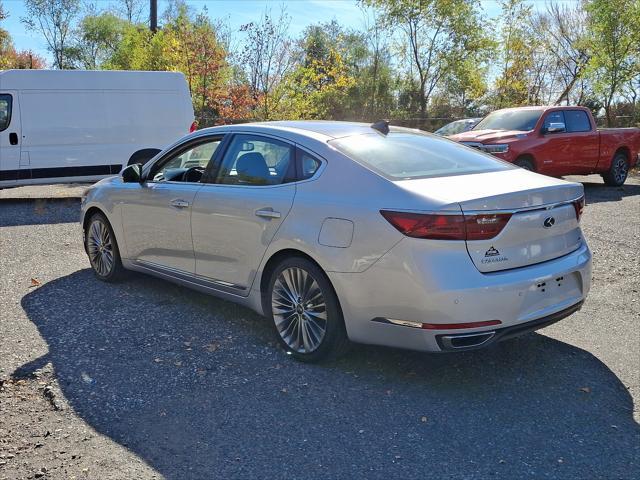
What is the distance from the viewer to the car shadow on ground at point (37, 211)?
10.7m

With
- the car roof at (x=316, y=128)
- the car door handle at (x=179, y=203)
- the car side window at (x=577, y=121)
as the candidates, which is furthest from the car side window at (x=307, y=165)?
the car side window at (x=577, y=121)

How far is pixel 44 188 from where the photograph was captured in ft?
54.6

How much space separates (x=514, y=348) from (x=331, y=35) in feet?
114

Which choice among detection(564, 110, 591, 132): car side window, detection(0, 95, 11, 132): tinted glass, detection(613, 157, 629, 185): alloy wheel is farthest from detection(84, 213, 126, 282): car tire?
detection(613, 157, 629, 185): alloy wheel

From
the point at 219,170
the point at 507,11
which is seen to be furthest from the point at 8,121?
the point at 507,11

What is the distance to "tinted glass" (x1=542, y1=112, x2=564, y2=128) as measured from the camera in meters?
13.1

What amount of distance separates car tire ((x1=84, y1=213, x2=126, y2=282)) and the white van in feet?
22.8

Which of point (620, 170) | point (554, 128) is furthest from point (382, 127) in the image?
point (620, 170)

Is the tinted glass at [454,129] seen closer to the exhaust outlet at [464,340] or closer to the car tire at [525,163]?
the car tire at [525,163]

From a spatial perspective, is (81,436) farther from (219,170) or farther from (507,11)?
(507,11)

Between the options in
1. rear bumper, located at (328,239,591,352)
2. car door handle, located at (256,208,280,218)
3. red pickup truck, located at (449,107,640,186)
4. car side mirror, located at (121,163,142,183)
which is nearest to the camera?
rear bumper, located at (328,239,591,352)

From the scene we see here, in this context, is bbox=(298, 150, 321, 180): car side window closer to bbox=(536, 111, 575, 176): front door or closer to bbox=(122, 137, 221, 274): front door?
bbox=(122, 137, 221, 274): front door

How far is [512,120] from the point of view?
44.1 ft

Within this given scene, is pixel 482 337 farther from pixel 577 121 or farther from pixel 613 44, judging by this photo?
pixel 613 44
